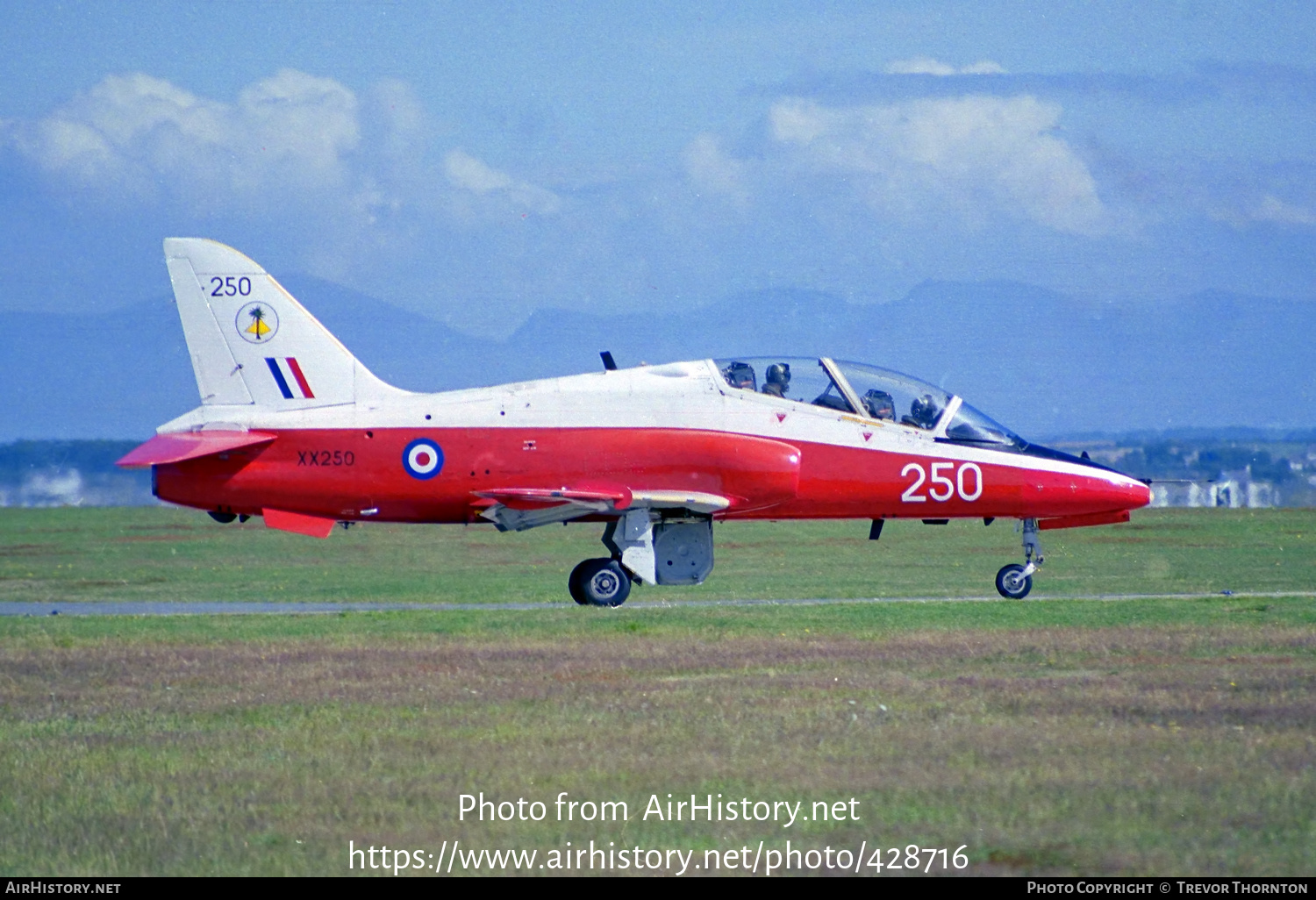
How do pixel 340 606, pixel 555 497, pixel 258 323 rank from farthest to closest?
pixel 340 606 < pixel 258 323 < pixel 555 497

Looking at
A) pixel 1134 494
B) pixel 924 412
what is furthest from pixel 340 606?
pixel 1134 494

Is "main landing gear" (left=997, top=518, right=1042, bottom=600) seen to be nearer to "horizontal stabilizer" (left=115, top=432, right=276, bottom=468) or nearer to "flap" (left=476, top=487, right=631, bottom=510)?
"flap" (left=476, top=487, right=631, bottom=510)

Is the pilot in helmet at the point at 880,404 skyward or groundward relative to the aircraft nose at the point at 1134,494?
skyward

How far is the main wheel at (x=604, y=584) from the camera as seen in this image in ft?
81.3

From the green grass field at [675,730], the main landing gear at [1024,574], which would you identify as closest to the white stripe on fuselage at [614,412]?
the main landing gear at [1024,574]

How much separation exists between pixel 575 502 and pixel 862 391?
4708mm

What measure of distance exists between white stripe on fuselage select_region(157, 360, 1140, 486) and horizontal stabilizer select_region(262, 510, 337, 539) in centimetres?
129

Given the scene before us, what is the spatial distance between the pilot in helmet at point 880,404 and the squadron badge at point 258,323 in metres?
8.97

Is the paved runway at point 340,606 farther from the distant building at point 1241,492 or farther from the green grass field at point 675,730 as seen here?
the distant building at point 1241,492

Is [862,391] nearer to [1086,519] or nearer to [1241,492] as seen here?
[1086,519]

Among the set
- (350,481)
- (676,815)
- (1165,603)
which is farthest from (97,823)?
(1165,603)

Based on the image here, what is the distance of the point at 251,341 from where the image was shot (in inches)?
987

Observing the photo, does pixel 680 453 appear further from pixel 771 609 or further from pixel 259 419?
pixel 259 419

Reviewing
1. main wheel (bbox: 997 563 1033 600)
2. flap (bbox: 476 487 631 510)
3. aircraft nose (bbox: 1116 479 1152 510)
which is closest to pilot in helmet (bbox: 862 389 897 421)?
main wheel (bbox: 997 563 1033 600)
